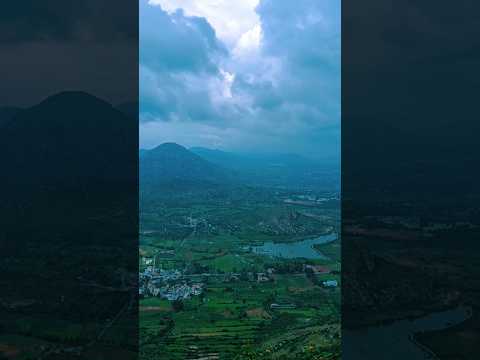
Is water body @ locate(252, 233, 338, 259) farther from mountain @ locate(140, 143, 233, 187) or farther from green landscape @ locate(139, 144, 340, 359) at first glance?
mountain @ locate(140, 143, 233, 187)

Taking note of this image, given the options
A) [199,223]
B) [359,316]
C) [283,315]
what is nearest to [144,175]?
[199,223]

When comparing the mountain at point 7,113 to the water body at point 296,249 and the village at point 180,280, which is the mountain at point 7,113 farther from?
the water body at point 296,249

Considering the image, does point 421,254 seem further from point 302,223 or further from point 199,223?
point 199,223

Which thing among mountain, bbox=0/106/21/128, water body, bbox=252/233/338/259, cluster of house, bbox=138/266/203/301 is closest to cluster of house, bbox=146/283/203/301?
cluster of house, bbox=138/266/203/301

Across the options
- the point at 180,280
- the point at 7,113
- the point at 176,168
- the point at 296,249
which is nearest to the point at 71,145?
the point at 7,113

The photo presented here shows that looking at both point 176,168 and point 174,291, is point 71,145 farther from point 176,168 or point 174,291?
point 176,168

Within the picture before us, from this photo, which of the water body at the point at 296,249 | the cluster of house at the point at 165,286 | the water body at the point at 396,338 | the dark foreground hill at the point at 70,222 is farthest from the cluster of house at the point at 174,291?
the water body at the point at 396,338
